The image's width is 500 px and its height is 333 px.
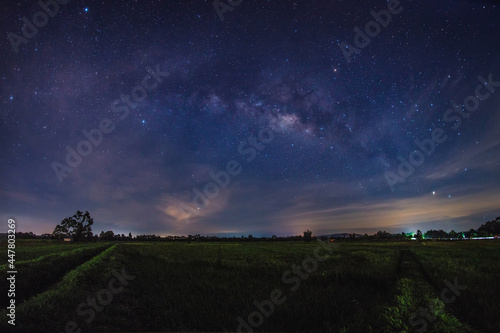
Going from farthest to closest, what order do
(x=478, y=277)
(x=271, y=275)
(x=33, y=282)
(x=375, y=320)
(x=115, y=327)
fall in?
1. (x=271, y=275)
2. (x=33, y=282)
3. (x=478, y=277)
4. (x=115, y=327)
5. (x=375, y=320)

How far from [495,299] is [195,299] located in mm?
9383

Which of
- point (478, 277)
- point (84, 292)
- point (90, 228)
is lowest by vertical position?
point (478, 277)

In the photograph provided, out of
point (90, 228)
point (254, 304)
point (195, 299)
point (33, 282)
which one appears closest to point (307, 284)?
point (254, 304)

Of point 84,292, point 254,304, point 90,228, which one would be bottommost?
point 254,304

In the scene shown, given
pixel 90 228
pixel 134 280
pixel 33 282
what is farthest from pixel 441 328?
pixel 90 228

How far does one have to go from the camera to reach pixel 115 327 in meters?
6.72

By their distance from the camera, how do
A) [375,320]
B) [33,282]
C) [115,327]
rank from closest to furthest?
1. [375,320]
2. [115,327]
3. [33,282]

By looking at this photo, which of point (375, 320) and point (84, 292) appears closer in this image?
point (375, 320)

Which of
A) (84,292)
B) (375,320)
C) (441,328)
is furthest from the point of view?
(84,292)

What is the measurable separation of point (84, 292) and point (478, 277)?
52.9 ft

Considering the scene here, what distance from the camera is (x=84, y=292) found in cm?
990

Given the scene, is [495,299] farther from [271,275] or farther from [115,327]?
[115,327]

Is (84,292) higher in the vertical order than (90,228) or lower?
lower

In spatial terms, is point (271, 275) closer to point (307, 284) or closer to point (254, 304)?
point (307, 284)
